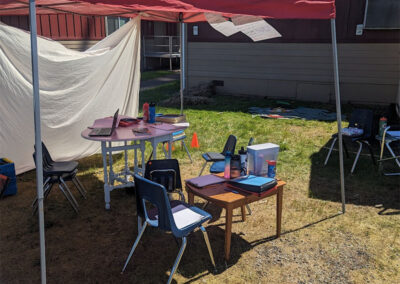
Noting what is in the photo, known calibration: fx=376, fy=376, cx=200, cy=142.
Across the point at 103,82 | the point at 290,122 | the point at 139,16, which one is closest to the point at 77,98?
the point at 103,82

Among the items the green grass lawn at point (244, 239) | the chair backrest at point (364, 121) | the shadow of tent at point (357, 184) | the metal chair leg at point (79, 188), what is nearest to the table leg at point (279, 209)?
the green grass lawn at point (244, 239)

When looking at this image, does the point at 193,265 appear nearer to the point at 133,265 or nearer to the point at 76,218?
the point at 133,265

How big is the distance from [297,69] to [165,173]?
29.5 feet

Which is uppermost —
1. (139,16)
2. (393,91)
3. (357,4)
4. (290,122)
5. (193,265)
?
(357,4)

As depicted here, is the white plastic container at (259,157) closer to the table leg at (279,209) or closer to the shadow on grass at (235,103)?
the table leg at (279,209)

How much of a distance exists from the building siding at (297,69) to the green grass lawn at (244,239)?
580 cm

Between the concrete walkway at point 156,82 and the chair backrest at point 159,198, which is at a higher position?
the concrete walkway at point 156,82

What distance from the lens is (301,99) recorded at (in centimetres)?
1185

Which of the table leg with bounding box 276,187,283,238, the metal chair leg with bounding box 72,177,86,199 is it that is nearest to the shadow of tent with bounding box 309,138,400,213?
the table leg with bounding box 276,187,283,238

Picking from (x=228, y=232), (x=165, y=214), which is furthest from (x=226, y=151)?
(x=165, y=214)

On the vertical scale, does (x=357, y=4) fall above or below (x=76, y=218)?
above

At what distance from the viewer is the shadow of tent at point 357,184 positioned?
495 cm

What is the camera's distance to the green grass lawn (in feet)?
11.2

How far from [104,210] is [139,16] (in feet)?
10.8
